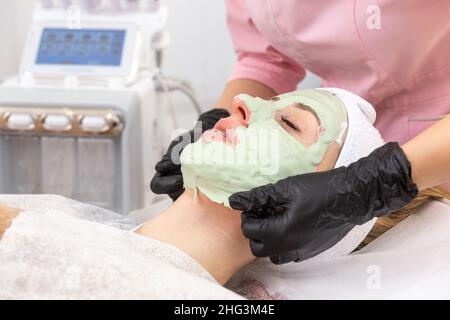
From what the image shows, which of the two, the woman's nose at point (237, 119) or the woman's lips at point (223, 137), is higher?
the woman's nose at point (237, 119)

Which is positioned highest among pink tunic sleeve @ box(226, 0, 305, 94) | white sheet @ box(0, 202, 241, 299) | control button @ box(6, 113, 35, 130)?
pink tunic sleeve @ box(226, 0, 305, 94)

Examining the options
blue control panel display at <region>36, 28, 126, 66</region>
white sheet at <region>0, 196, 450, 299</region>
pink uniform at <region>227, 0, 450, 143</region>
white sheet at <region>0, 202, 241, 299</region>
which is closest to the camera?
white sheet at <region>0, 202, 241, 299</region>

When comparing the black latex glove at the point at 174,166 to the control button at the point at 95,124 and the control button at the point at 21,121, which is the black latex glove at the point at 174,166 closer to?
the control button at the point at 95,124

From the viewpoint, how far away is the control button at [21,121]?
1.83m

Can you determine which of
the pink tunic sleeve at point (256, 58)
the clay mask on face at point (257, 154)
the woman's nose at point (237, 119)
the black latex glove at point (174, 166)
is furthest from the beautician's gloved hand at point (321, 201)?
the pink tunic sleeve at point (256, 58)

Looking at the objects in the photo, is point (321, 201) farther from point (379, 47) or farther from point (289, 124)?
point (379, 47)

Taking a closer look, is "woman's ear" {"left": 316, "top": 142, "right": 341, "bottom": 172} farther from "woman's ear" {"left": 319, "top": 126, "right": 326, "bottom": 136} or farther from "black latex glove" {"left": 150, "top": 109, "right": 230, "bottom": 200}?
"black latex glove" {"left": 150, "top": 109, "right": 230, "bottom": 200}

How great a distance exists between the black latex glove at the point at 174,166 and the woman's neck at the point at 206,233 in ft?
0.42

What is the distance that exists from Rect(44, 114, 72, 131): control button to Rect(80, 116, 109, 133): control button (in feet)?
0.12

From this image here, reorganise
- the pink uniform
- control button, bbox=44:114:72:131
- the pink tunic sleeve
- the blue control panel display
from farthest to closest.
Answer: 1. the blue control panel display
2. control button, bbox=44:114:72:131
3. the pink tunic sleeve
4. the pink uniform

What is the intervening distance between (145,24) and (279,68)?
1.84ft

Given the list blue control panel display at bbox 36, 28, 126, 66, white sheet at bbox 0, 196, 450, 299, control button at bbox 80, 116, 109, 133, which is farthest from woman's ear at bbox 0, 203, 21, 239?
blue control panel display at bbox 36, 28, 126, 66

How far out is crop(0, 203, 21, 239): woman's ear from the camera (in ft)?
3.61
